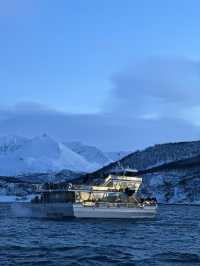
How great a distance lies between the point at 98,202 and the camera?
127 metres

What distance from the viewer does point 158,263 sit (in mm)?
53188

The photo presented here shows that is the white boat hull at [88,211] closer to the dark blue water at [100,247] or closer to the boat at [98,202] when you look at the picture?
the boat at [98,202]

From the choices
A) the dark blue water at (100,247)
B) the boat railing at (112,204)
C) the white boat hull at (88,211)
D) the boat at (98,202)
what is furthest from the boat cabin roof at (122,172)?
the dark blue water at (100,247)

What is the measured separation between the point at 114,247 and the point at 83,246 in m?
3.28

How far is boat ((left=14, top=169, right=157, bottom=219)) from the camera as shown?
12538 cm

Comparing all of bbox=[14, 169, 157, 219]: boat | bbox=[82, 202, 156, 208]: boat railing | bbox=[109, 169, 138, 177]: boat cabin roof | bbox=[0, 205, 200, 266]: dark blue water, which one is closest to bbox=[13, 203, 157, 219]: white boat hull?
bbox=[14, 169, 157, 219]: boat

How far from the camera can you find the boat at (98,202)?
411 feet

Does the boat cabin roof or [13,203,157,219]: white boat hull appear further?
the boat cabin roof

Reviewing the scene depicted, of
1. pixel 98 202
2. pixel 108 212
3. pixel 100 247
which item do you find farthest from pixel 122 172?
pixel 100 247

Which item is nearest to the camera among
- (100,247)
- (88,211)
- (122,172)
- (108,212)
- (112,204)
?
(100,247)

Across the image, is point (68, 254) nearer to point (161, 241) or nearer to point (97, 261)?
point (97, 261)

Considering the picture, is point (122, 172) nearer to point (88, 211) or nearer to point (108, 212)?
point (108, 212)

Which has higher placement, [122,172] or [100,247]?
[122,172]

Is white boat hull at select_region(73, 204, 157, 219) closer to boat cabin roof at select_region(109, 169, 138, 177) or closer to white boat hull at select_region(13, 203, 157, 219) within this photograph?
white boat hull at select_region(13, 203, 157, 219)
